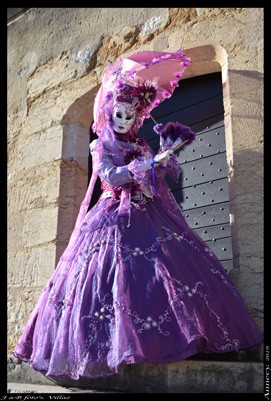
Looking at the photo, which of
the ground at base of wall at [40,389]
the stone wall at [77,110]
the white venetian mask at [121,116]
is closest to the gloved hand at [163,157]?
the white venetian mask at [121,116]

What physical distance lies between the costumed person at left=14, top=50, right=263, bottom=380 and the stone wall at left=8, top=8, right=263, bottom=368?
38 centimetres

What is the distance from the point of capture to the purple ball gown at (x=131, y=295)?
1.96 metres

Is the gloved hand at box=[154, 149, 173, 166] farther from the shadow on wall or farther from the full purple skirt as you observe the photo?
the shadow on wall

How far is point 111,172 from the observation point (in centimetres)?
247

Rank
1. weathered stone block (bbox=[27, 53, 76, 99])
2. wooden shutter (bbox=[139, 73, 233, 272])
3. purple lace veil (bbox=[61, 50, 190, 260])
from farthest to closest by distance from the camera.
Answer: weathered stone block (bbox=[27, 53, 76, 99]) → wooden shutter (bbox=[139, 73, 233, 272]) → purple lace veil (bbox=[61, 50, 190, 260])

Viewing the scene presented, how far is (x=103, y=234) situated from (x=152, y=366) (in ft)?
2.27

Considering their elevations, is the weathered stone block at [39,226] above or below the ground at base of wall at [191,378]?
above

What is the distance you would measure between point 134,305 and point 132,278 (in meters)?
0.14

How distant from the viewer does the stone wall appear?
8.91ft

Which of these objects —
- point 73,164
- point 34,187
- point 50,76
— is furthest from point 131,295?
point 50,76

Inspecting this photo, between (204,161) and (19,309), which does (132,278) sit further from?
(19,309)

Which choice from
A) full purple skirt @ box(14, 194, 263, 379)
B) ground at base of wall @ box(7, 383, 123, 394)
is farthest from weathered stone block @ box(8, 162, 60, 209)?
ground at base of wall @ box(7, 383, 123, 394)

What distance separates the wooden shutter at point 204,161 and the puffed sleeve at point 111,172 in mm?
802

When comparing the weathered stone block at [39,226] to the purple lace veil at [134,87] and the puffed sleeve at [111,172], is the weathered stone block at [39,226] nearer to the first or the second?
the purple lace veil at [134,87]
